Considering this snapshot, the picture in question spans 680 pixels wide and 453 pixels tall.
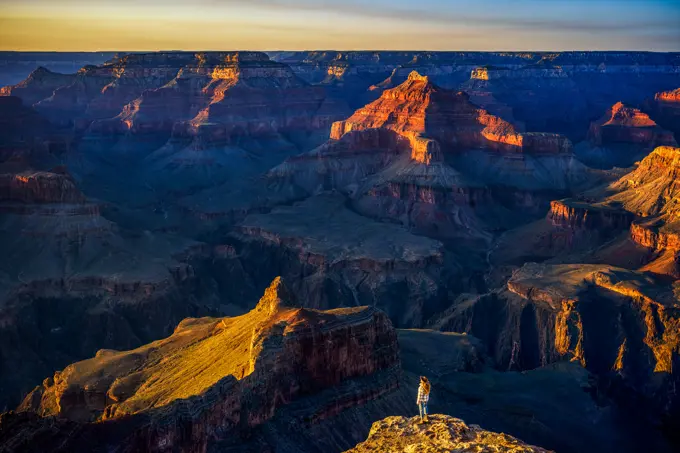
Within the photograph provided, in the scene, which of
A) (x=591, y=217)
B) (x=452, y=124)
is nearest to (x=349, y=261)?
(x=591, y=217)

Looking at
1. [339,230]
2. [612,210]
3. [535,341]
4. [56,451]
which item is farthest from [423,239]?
[56,451]

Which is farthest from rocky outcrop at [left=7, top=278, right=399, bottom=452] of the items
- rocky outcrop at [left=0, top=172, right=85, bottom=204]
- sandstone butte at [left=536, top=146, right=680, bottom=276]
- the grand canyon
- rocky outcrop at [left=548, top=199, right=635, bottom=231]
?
rocky outcrop at [left=548, top=199, right=635, bottom=231]

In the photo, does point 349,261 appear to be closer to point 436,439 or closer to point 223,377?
point 223,377

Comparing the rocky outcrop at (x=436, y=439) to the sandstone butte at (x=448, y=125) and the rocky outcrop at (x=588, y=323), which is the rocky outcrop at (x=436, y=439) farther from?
the sandstone butte at (x=448, y=125)

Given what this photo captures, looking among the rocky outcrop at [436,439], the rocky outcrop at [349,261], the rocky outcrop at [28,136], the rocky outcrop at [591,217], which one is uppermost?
the rocky outcrop at [436,439]

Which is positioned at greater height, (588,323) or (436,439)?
(436,439)

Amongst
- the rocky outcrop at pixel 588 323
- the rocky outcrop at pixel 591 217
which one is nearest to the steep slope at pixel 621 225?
the rocky outcrop at pixel 591 217

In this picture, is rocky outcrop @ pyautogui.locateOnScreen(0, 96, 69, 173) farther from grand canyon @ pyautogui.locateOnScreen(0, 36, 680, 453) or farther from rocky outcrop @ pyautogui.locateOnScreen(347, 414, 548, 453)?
rocky outcrop @ pyautogui.locateOnScreen(347, 414, 548, 453)
